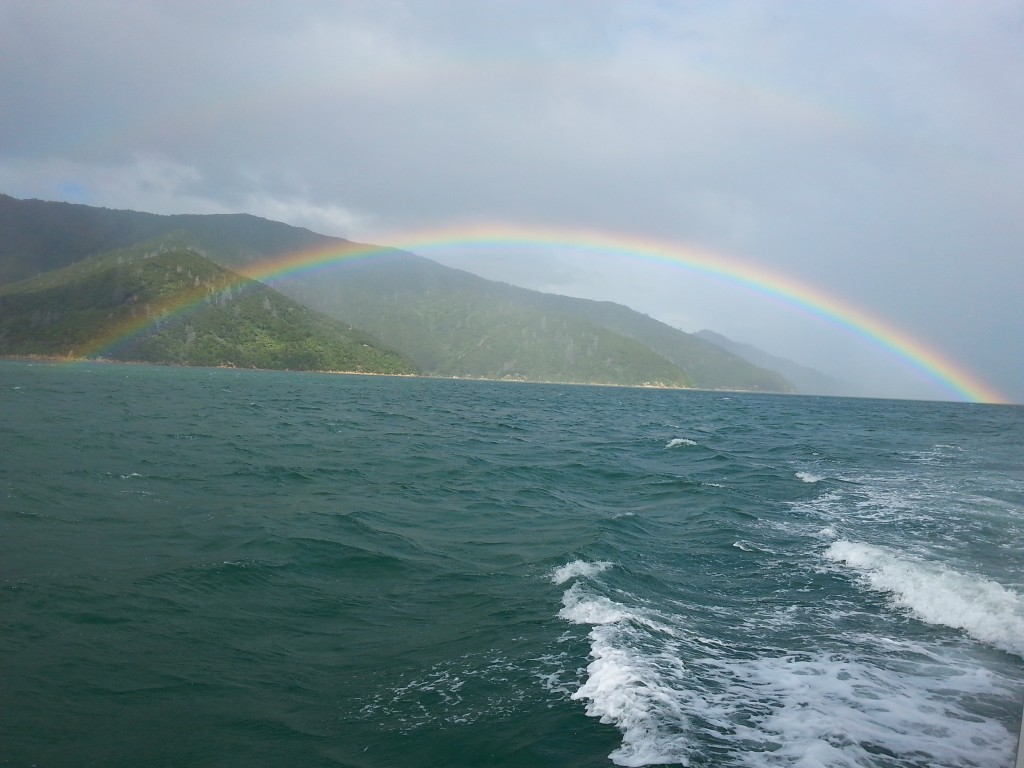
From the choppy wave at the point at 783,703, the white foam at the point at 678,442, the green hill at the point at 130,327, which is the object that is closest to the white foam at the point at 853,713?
the choppy wave at the point at 783,703

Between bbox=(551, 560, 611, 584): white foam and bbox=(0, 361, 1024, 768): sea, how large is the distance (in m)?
0.09

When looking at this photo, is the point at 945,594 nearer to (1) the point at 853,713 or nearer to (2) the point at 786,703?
(1) the point at 853,713

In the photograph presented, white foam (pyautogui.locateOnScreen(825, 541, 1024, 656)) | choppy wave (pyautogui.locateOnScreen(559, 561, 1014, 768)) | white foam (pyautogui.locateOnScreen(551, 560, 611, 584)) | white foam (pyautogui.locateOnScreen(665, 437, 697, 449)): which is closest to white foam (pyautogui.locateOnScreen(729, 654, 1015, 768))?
choppy wave (pyautogui.locateOnScreen(559, 561, 1014, 768))

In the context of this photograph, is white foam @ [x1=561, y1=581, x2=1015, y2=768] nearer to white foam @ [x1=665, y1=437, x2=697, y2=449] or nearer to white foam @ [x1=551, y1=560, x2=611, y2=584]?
white foam @ [x1=551, y1=560, x2=611, y2=584]

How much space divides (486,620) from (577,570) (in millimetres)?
3042

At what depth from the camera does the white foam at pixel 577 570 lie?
12.0m

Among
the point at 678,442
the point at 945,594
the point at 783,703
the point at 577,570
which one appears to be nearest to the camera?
the point at 783,703

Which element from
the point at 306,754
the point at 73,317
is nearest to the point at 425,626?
the point at 306,754

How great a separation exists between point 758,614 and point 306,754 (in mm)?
7721

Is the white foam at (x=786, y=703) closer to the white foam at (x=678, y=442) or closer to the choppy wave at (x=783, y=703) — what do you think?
the choppy wave at (x=783, y=703)

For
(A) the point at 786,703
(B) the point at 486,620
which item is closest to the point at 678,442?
(B) the point at 486,620

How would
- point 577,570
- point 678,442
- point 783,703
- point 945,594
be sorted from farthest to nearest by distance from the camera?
point 678,442, point 577,570, point 945,594, point 783,703

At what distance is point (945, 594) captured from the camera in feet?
37.6

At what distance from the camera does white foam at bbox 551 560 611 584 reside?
1195 centimetres
